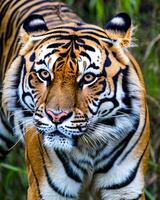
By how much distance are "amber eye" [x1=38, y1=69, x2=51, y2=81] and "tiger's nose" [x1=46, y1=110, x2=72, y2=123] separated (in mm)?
207

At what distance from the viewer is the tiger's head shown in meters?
4.01

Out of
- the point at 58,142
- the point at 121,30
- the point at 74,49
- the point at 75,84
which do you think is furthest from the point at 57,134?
the point at 121,30

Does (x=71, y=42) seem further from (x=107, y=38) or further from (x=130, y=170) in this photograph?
(x=130, y=170)

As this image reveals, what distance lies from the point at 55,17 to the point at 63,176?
3.93 feet

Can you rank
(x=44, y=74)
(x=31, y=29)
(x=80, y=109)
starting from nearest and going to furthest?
(x=80, y=109), (x=44, y=74), (x=31, y=29)

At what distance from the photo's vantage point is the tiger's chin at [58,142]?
4.02 meters

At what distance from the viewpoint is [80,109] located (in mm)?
4020

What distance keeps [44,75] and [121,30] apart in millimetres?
486

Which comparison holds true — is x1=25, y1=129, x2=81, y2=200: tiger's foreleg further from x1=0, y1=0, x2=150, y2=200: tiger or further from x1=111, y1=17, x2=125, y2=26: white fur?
x1=111, y1=17, x2=125, y2=26: white fur

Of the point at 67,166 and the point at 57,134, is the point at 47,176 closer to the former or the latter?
the point at 67,166

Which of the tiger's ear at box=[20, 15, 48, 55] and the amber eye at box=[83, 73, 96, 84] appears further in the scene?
the tiger's ear at box=[20, 15, 48, 55]

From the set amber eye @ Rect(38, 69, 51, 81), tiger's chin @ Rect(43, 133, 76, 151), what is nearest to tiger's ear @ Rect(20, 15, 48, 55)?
amber eye @ Rect(38, 69, 51, 81)

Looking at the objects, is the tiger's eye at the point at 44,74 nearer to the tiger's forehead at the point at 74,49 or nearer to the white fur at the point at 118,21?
the tiger's forehead at the point at 74,49

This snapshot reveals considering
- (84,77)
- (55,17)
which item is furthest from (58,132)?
(55,17)
